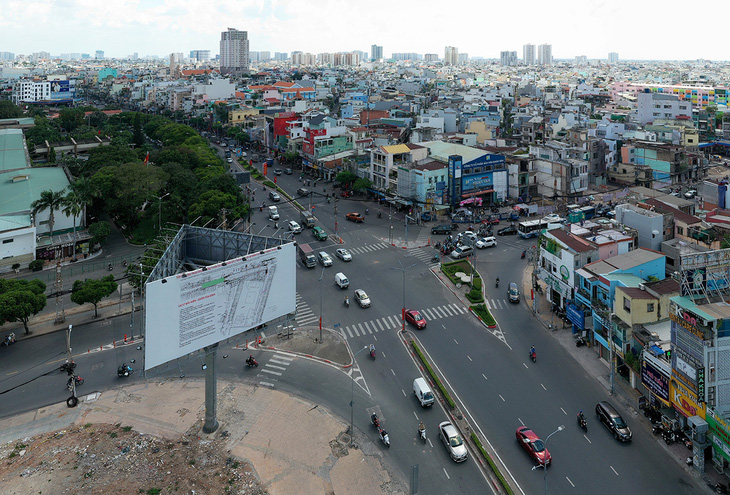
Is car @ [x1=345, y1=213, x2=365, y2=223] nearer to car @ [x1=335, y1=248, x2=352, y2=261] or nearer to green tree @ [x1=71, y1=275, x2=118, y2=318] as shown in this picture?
car @ [x1=335, y1=248, x2=352, y2=261]

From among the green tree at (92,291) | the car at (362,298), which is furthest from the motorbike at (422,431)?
the green tree at (92,291)

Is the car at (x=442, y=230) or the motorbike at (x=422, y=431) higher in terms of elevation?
the car at (x=442, y=230)

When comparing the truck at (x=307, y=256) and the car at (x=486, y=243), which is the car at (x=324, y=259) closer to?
the truck at (x=307, y=256)

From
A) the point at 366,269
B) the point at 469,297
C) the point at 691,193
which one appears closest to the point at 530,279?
the point at 469,297

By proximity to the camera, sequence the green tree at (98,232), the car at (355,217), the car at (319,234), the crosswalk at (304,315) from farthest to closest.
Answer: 1. the car at (355,217)
2. the car at (319,234)
3. the green tree at (98,232)
4. the crosswalk at (304,315)

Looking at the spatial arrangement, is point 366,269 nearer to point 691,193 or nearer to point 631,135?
point 691,193

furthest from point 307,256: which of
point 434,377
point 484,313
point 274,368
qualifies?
point 434,377
